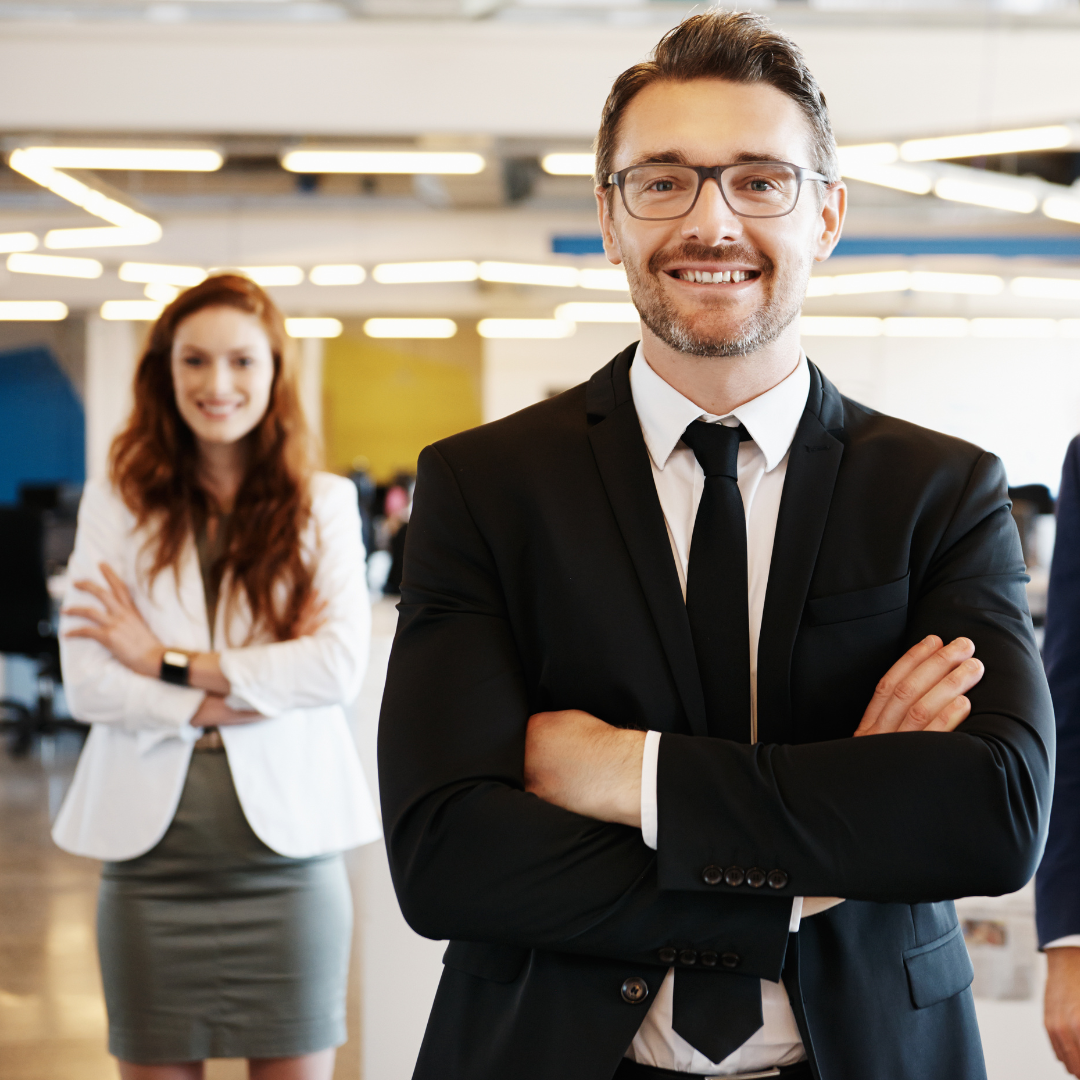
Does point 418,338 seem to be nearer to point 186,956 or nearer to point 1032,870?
point 186,956

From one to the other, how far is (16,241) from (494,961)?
34.2 ft

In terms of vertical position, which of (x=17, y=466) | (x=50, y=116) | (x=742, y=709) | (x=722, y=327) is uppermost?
(x=50, y=116)

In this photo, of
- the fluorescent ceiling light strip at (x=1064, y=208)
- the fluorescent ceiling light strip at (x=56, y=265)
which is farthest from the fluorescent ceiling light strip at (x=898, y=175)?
the fluorescent ceiling light strip at (x=56, y=265)

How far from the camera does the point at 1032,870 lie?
1.22m

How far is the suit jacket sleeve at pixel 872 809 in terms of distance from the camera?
3.86 feet

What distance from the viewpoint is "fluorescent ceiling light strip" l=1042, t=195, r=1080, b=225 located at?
5.83m

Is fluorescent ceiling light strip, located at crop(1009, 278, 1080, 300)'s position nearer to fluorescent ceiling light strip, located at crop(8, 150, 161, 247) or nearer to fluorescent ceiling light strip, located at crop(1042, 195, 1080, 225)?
fluorescent ceiling light strip, located at crop(1042, 195, 1080, 225)

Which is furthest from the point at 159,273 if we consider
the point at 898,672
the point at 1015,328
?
the point at 898,672

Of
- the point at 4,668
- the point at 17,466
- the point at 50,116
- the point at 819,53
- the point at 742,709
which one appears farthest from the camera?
the point at 17,466

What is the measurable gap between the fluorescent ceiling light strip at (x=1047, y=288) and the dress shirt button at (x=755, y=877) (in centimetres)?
477

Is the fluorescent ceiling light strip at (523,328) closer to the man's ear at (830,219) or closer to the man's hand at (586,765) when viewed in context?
the man's ear at (830,219)

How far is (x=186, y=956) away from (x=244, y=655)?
2.07 feet

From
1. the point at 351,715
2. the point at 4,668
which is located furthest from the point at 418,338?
the point at 351,715

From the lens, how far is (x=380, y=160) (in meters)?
6.01
